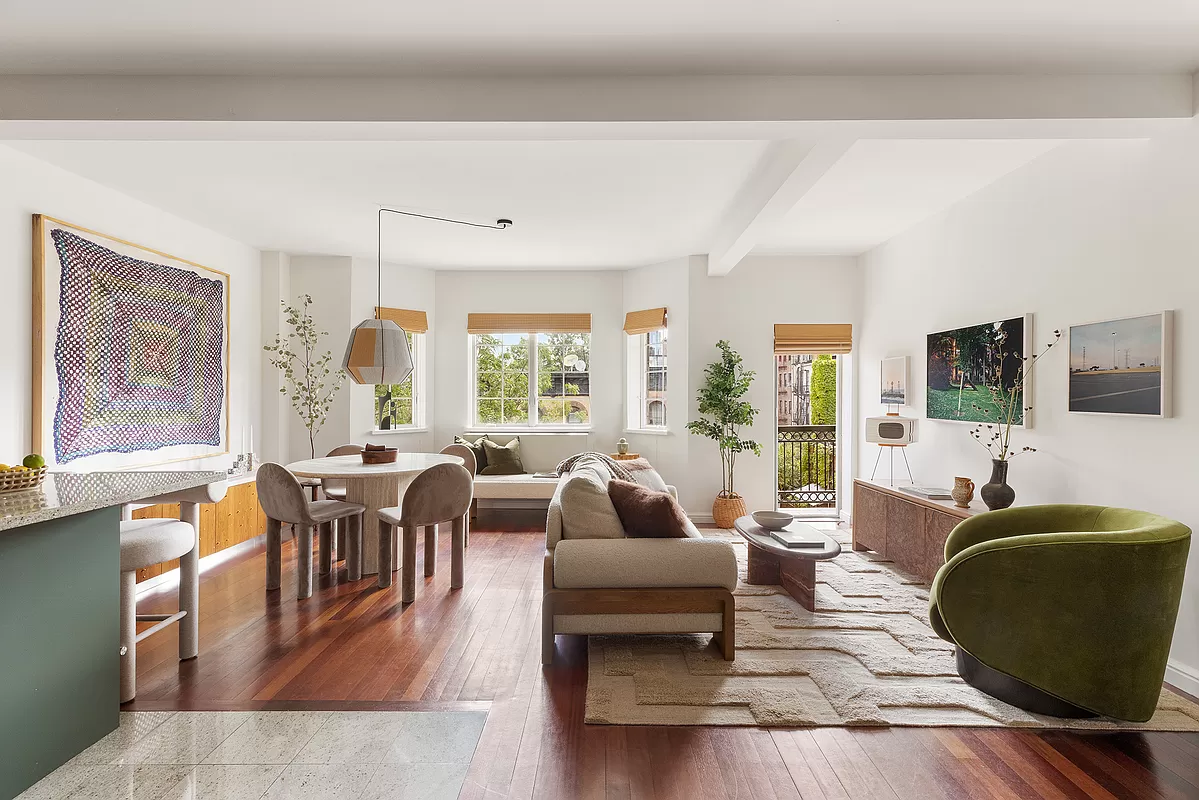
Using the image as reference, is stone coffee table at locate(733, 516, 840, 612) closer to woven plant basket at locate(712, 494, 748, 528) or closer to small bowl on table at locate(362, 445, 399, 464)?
woven plant basket at locate(712, 494, 748, 528)

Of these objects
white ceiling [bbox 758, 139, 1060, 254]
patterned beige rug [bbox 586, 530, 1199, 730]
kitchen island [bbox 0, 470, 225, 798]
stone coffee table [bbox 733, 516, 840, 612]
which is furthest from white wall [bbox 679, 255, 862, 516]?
kitchen island [bbox 0, 470, 225, 798]

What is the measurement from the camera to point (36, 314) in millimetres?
3607

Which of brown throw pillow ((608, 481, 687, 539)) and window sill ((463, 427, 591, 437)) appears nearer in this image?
brown throw pillow ((608, 481, 687, 539))

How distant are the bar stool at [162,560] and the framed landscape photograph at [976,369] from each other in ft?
14.0

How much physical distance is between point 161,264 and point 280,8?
321 centimetres

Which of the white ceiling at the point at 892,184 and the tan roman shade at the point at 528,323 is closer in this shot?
the white ceiling at the point at 892,184

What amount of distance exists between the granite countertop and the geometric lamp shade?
5.27 ft

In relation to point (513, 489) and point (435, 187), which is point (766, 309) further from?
point (435, 187)

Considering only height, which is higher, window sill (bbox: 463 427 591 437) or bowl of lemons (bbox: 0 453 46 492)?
bowl of lemons (bbox: 0 453 46 492)

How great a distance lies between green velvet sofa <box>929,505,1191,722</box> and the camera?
236cm

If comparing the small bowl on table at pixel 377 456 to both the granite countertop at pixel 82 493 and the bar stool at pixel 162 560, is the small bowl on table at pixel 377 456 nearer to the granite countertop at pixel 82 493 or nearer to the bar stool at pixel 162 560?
the bar stool at pixel 162 560

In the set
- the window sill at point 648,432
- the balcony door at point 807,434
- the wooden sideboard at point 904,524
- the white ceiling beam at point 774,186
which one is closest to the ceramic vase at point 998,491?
the wooden sideboard at point 904,524

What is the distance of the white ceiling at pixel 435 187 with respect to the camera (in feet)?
11.5

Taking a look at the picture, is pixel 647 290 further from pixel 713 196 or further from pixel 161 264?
pixel 161 264
